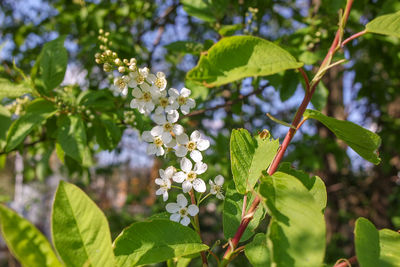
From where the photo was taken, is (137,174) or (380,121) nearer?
(380,121)

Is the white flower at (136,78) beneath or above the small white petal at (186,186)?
above

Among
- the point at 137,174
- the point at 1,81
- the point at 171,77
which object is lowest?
the point at 137,174

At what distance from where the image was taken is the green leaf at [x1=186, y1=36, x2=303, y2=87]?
729 mm

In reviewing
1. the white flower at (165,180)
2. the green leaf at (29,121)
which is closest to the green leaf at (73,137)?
the green leaf at (29,121)

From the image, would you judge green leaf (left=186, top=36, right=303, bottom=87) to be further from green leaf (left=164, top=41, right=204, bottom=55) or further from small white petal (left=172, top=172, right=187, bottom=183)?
green leaf (left=164, top=41, right=204, bottom=55)

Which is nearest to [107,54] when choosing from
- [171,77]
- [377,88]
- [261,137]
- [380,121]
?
[261,137]

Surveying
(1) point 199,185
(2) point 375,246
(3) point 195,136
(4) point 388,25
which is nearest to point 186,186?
(1) point 199,185

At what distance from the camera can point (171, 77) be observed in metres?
4.06

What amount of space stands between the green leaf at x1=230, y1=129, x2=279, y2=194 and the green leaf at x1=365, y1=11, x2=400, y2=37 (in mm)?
387

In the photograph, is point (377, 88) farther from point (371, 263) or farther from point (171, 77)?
point (371, 263)

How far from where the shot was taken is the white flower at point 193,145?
0.91 meters

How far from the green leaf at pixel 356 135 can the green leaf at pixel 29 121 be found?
3.81 ft

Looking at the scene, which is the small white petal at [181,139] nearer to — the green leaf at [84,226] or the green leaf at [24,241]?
the green leaf at [84,226]

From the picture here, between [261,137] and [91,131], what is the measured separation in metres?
1.21
